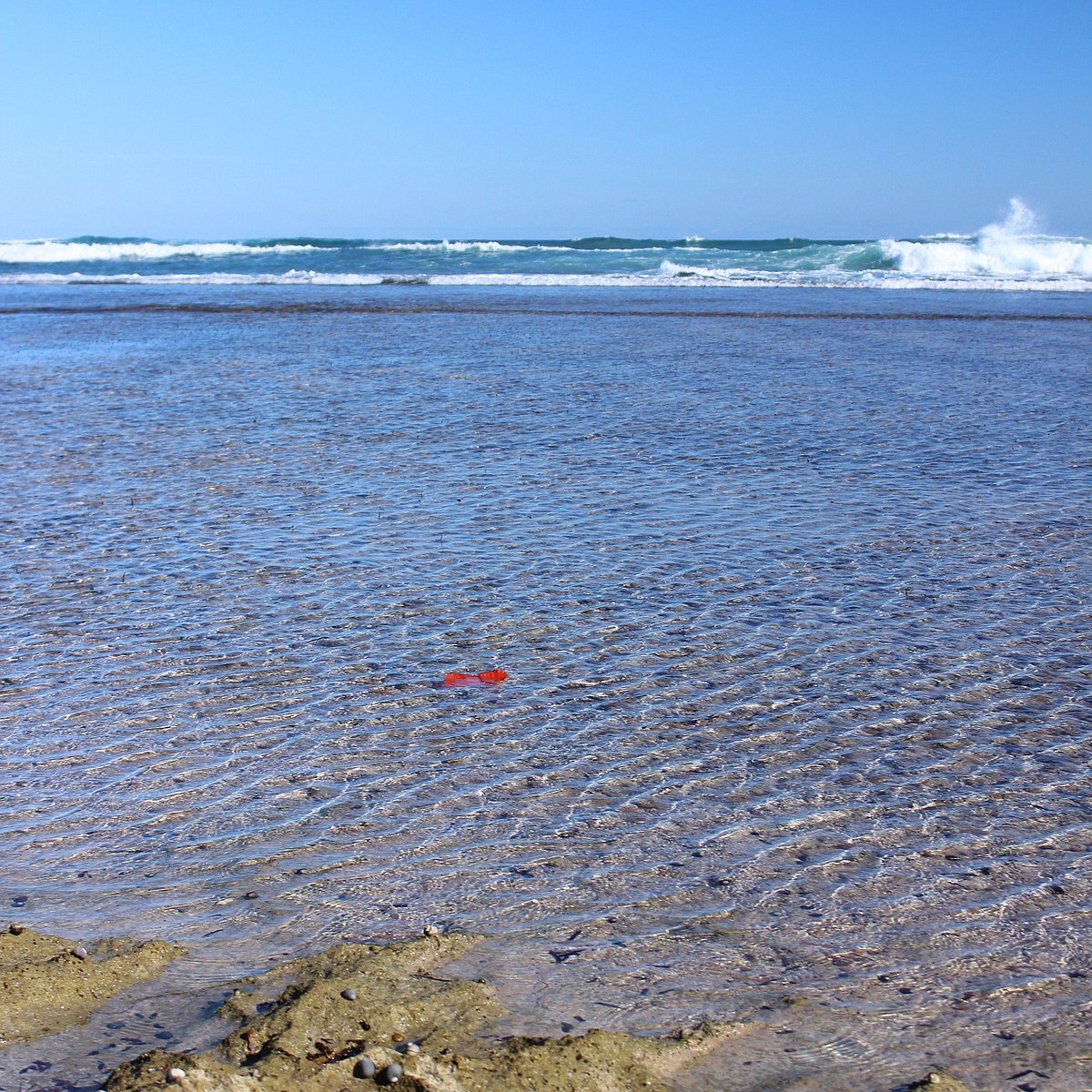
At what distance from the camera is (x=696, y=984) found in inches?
131

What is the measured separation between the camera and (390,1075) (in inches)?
111

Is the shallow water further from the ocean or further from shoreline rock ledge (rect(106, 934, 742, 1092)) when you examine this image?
the ocean

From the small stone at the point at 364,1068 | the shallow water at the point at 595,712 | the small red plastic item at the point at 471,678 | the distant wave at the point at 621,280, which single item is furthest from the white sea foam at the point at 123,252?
the small stone at the point at 364,1068

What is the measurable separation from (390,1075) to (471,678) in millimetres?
2808

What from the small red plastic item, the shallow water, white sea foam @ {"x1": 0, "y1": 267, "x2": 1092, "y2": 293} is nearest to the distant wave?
white sea foam @ {"x1": 0, "y1": 267, "x2": 1092, "y2": 293}

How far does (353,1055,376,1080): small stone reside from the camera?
112 inches

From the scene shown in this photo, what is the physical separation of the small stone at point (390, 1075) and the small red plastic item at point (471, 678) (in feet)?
8.94

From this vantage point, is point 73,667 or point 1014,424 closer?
point 73,667

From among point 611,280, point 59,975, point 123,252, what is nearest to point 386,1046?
point 59,975

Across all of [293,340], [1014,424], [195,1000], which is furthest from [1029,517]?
[293,340]

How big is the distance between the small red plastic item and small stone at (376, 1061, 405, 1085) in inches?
107

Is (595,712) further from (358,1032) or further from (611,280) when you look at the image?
(611,280)

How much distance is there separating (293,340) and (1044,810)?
57.8 ft

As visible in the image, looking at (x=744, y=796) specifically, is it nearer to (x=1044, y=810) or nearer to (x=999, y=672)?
(x=1044, y=810)
